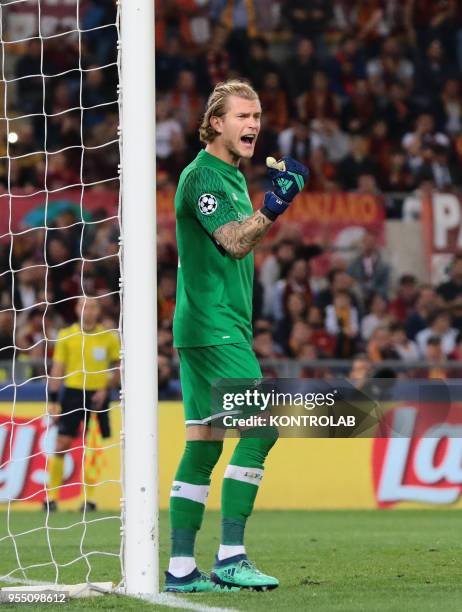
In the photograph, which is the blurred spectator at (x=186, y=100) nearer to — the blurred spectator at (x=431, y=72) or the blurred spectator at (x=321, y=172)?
the blurred spectator at (x=321, y=172)

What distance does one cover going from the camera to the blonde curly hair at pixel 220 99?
5273 mm

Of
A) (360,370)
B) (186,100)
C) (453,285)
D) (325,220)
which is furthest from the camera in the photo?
(186,100)

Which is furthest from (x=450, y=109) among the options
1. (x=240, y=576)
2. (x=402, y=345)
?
(x=240, y=576)

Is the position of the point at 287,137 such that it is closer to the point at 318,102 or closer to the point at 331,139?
the point at 331,139

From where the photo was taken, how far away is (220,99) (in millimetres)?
5285

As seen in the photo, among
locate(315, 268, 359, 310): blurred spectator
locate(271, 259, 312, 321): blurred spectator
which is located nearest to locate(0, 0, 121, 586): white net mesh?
locate(271, 259, 312, 321): blurred spectator

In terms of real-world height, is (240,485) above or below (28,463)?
above

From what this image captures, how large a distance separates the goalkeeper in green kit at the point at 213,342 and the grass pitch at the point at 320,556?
293mm

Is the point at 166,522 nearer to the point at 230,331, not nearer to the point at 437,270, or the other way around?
the point at 230,331

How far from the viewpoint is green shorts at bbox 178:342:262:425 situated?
5.19 meters

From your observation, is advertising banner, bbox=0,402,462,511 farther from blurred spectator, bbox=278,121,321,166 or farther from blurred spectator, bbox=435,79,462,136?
blurred spectator, bbox=435,79,462,136

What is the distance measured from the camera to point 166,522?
9602 millimetres

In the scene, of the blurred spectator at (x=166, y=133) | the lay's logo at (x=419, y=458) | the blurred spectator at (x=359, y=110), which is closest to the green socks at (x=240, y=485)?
the lay's logo at (x=419, y=458)

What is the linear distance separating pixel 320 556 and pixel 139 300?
2.41 m
